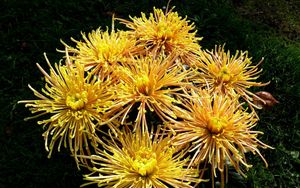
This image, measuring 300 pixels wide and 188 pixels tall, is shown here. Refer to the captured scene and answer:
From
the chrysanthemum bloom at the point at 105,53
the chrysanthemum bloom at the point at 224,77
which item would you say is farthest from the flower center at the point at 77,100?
the chrysanthemum bloom at the point at 224,77

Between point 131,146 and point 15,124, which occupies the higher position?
point 15,124

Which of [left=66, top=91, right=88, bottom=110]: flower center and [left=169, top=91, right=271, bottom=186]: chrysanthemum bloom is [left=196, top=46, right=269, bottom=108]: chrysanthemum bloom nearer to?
[left=169, top=91, right=271, bottom=186]: chrysanthemum bloom

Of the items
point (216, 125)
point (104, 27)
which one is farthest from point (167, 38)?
point (104, 27)

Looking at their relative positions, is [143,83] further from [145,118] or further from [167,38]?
[167,38]

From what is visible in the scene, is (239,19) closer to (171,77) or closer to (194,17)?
(194,17)

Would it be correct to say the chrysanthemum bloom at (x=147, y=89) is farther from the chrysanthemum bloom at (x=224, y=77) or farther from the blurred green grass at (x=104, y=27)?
the blurred green grass at (x=104, y=27)

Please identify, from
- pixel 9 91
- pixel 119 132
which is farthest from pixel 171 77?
pixel 9 91

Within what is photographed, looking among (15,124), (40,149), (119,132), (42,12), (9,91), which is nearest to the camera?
(119,132)
